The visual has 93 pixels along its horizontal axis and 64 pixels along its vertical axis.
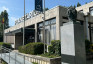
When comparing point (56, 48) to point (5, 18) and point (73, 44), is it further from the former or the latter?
point (5, 18)

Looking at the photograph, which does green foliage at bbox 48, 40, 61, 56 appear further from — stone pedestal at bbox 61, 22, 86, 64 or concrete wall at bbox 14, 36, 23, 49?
concrete wall at bbox 14, 36, 23, 49

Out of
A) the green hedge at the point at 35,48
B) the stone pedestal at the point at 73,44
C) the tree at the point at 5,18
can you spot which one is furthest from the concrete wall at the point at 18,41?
the tree at the point at 5,18

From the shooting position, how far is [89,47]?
11.2 metres

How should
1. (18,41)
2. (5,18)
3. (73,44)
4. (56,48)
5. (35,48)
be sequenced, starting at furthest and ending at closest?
(5,18) → (18,41) → (35,48) → (56,48) → (73,44)

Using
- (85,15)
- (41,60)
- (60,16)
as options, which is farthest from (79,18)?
(41,60)

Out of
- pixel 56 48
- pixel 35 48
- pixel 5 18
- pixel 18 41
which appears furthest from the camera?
pixel 5 18

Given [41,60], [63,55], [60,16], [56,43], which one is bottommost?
[41,60]

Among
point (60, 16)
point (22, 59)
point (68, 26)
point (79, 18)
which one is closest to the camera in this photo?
point (68, 26)

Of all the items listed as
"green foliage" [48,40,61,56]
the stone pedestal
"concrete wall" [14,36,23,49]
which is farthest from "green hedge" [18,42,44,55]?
"concrete wall" [14,36,23,49]

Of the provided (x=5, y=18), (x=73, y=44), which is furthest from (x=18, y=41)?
(x=5, y=18)

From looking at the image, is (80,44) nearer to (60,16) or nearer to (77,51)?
(77,51)

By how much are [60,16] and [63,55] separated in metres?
6.65

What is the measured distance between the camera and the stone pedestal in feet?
20.3

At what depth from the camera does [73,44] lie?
20.3 feet
